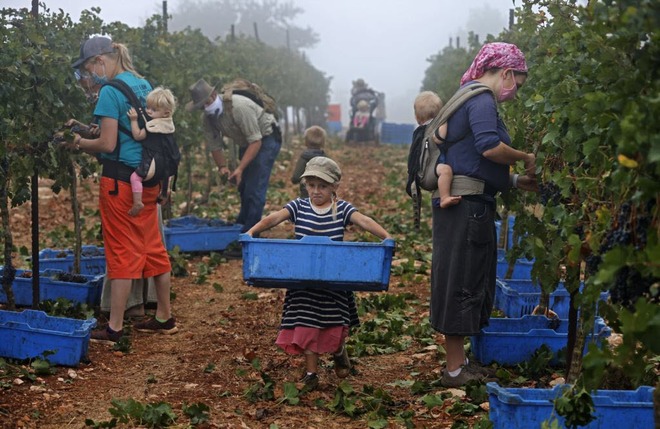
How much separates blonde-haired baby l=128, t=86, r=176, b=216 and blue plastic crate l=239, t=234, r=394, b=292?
1718 millimetres

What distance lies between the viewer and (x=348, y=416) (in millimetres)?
5168

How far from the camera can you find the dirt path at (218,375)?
16.6ft

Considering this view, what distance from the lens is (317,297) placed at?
5.58 meters

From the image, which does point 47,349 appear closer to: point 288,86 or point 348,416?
point 348,416

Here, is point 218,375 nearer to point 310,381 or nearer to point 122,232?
point 310,381

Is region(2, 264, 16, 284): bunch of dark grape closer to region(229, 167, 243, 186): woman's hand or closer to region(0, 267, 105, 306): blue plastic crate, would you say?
region(0, 267, 105, 306): blue plastic crate

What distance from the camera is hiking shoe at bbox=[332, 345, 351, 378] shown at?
5.87 meters

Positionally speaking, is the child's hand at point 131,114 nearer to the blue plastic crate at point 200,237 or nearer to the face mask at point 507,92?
the face mask at point 507,92

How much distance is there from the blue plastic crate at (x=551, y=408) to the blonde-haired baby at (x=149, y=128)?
326cm

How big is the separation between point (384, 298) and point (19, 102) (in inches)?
127

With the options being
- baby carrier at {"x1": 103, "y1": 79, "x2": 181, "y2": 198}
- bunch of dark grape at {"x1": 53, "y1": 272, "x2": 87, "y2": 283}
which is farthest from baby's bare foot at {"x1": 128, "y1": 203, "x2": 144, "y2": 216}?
bunch of dark grape at {"x1": 53, "y1": 272, "x2": 87, "y2": 283}

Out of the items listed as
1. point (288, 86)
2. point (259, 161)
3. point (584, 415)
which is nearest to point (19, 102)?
point (259, 161)

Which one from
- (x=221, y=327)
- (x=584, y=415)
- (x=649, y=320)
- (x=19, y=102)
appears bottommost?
(x=221, y=327)

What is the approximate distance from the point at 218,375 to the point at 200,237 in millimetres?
4598
